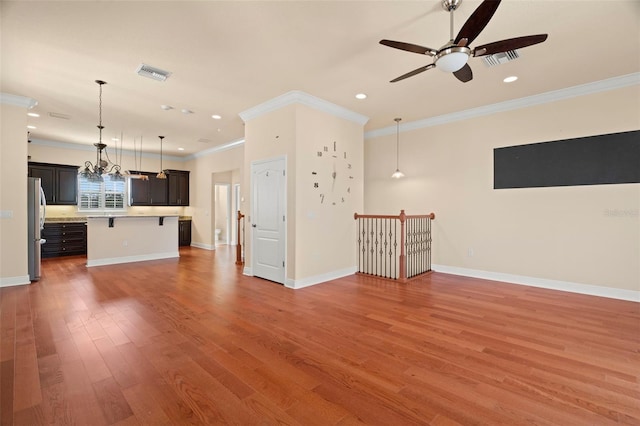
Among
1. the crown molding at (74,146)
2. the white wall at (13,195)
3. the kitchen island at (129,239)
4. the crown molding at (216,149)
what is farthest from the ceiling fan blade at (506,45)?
the crown molding at (74,146)

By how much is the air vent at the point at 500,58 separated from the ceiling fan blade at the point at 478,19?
138cm

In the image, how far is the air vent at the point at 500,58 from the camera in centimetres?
338

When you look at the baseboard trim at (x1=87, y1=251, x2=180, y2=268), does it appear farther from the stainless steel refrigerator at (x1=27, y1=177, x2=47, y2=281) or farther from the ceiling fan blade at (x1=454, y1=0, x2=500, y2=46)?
the ceiling fan blade at (x1=454, y1=0, x2=500, y2=46)

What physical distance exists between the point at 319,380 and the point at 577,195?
15.8ft

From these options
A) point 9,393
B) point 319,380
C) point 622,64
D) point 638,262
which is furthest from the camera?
point 638,262

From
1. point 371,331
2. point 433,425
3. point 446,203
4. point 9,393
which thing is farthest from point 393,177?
point 9,393

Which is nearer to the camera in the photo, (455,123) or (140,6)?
(140,6)

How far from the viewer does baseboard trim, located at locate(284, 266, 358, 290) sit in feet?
15.2

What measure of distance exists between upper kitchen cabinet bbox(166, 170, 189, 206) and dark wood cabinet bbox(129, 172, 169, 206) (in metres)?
0.18

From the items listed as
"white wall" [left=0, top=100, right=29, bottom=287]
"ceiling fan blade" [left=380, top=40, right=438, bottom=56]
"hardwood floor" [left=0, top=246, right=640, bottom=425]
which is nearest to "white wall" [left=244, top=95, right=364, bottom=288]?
"hardwood floor" [left=0, top=246, right=640, bottom=425]

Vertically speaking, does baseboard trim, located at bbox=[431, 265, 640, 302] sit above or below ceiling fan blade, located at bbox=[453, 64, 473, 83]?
below

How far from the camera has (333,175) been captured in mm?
5301

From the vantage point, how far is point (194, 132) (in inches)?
275

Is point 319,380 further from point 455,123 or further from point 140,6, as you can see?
point 455,123
